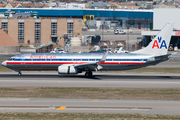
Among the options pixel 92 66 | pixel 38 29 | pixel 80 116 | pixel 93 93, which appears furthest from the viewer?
pixel 38 29

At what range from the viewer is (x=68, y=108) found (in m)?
24.7

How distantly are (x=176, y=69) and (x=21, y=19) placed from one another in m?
66.2

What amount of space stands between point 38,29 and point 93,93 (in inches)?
3008

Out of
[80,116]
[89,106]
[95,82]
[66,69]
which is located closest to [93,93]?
[89,106]

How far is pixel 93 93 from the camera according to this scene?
3225 cm

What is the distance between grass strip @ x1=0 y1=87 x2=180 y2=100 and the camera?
3027 cm

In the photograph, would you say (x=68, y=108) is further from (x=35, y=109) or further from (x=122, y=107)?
(x=122, y=107)

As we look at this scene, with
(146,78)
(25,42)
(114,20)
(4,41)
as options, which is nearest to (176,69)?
(146,78)

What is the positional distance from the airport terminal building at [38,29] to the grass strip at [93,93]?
69.9m

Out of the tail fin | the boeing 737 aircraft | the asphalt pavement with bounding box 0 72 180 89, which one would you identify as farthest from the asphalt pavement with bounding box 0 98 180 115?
the tail fin

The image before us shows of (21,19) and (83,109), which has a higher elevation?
(21,19)

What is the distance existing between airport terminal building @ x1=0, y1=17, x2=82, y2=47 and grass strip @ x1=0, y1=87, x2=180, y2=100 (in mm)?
69946

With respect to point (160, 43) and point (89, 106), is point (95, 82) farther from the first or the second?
point (89, 106)

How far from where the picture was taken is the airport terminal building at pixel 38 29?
104 metres
